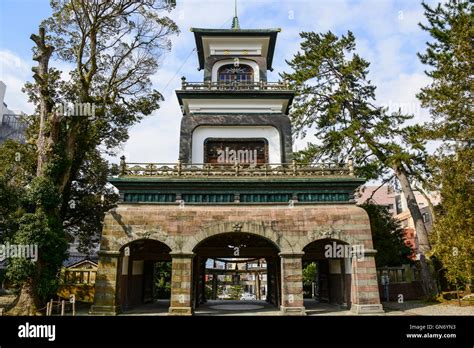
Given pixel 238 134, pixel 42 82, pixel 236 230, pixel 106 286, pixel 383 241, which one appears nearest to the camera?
pixel 106 286

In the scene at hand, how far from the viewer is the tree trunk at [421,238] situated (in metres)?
24.5

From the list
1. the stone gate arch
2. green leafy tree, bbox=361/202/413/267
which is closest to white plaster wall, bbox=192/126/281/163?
the stone gate arch

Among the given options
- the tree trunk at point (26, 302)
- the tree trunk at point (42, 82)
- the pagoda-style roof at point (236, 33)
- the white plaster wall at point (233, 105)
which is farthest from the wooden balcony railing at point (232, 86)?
the tree trunk at point (26, 302)

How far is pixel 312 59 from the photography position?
3005 centimetres

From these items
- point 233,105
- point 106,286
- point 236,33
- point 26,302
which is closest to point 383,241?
point 233,105

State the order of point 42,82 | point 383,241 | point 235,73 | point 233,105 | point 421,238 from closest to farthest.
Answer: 1. point 42,82
2. point 233,105
3. point 235,73
4. point 421,238
5. point 383,241

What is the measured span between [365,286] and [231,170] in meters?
9.17

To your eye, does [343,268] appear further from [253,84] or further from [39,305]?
[39,305]

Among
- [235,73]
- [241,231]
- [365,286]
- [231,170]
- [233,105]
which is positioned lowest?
A: [365,286]

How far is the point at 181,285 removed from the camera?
1755 centimetres

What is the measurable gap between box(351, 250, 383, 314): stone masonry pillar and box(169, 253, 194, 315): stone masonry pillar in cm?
831

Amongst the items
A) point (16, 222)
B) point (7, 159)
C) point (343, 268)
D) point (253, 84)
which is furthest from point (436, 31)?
point (7, 159)

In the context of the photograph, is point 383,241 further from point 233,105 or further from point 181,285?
point 181,285

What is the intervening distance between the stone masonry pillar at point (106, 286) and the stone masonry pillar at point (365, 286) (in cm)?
1195
